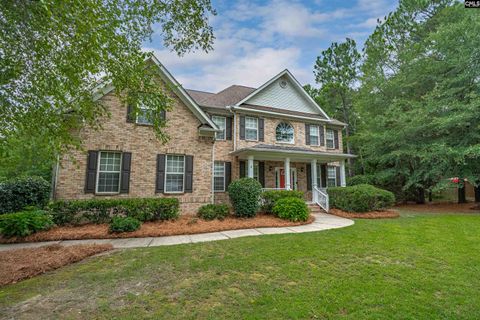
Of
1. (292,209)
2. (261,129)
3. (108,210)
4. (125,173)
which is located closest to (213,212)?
(292,209)

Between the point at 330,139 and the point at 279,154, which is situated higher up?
the point at 330,139

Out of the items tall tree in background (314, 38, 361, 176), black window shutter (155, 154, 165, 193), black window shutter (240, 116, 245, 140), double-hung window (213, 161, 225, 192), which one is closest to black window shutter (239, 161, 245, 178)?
double-hung window (213, 161, 225, 192)

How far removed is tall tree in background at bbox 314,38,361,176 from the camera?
77.2 ft

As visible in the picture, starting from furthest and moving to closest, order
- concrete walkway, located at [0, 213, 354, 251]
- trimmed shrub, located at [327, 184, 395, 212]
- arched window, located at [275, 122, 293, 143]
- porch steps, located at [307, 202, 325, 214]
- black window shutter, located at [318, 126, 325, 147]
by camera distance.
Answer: black window shutter, located at [318, 126, 325, 147] < arched window, located at [275, 122, 293, 143] < porch steps, located at [307, 202, 325, 214] < trimmed shrub, located at [327, 184, 395, 212] < concrete walkway, located at [0, 213, 354, 251]

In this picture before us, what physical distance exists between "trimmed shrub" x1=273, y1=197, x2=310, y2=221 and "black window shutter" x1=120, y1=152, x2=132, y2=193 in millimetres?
6521

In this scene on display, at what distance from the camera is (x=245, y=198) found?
9.34 m

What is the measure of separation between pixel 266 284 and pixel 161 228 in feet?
16.8

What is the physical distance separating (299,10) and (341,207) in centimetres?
946

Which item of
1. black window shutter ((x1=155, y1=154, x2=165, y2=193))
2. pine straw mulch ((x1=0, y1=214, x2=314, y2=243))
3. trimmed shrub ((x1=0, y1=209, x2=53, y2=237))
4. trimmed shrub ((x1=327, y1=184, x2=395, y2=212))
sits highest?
black window shutter ((x1=155, y1=154, x2=165, y2=193))

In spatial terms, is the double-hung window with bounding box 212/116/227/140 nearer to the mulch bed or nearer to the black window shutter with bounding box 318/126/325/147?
the black window shutter with bounding box 318/126/325/147

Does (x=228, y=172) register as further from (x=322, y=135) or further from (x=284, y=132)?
(x=322, y=135)

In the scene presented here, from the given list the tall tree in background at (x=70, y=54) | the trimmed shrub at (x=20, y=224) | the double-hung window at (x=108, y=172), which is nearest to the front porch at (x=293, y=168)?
the double-hung window at (x=108, y=172)

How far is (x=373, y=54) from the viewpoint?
18031 mm

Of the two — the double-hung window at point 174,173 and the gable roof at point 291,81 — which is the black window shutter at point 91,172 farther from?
the gable roof at point 291,81
